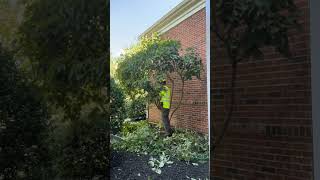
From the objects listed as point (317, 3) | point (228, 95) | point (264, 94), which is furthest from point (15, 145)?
point (317, 3)

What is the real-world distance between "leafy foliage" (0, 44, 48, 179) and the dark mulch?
574mm

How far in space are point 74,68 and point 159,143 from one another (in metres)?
0.78

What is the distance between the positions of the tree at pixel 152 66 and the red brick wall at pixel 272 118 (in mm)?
735

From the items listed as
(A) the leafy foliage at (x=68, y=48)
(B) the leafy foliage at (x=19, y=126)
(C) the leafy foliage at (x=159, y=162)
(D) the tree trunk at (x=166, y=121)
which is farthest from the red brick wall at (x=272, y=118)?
(B) the leafy foliage at (x=19, y=126)

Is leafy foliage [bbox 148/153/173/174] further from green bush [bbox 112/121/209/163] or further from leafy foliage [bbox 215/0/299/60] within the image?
leafy foliage [bbox 215/0/299/60]

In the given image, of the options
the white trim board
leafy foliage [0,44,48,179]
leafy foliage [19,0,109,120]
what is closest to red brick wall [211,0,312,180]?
the white trim board

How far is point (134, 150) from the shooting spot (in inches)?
111

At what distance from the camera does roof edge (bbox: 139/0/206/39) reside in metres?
2.59

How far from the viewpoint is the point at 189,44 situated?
8.79ft

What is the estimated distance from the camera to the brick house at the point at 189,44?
2.52 metres

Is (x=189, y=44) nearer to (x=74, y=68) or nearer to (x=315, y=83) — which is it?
(x=74, y=68)

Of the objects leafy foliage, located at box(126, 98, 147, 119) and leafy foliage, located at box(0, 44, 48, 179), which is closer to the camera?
leafy foliage, located at box(0, 44, 48, 179)

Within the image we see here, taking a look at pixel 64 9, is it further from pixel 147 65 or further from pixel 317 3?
pixel 317 3

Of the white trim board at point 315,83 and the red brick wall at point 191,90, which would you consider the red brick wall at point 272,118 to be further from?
the red brick wall at point 191,90
